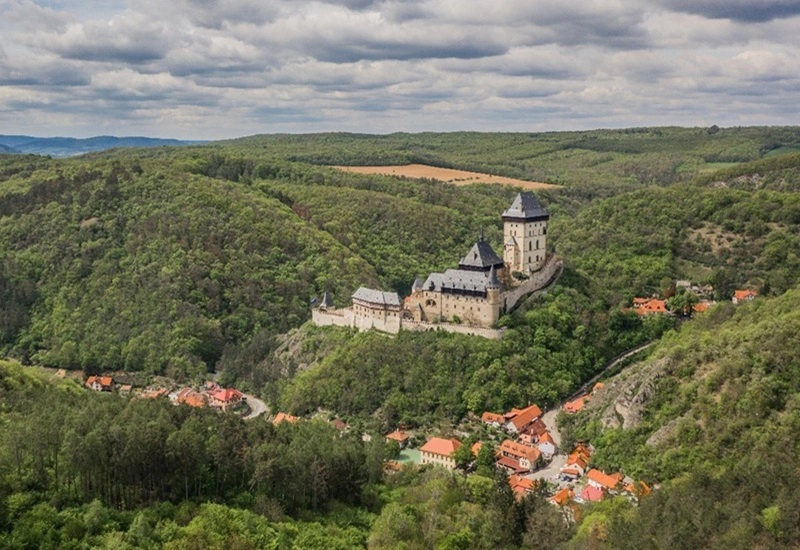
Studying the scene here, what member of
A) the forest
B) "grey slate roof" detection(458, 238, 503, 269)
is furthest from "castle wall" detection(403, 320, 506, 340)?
"grey slate roof" detection(458, 238, 503, 269)

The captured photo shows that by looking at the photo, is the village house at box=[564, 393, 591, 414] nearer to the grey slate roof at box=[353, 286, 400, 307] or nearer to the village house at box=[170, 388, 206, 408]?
the grey slate roof at box=[353, 286, 400, 307]

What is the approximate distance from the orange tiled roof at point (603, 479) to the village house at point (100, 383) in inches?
2598

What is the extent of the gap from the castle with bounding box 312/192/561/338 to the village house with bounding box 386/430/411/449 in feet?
44.7

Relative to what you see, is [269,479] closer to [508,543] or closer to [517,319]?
[508,543]

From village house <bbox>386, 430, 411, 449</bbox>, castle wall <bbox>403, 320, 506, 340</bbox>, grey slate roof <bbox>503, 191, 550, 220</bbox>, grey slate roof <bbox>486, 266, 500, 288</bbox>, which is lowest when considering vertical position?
village house <bbox>386, 430, 411, 449</bbox>

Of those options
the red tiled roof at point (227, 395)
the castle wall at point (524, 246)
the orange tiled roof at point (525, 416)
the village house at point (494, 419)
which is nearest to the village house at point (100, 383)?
the red tiled roof at point (227, 395)

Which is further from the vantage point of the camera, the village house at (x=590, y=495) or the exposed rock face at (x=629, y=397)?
the exposed rock face at (x=629, y=397)

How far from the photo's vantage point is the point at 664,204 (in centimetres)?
11956

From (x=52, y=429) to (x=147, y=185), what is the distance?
105 metres

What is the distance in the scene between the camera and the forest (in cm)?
4606

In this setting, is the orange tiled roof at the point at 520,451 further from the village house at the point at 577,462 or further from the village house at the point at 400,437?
the village house at the point at 400,437

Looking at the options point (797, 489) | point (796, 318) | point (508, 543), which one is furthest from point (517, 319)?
point (797, 489)

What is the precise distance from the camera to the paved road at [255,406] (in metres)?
92.2

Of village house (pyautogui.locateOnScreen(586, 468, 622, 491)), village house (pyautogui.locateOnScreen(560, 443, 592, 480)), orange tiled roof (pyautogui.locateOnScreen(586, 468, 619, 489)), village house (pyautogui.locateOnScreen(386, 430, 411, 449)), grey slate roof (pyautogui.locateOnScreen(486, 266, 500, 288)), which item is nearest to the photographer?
village house (pyautogui.locateOnScreen(586, 468, 622, 491))
